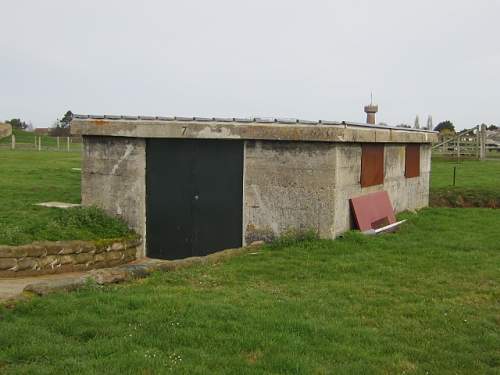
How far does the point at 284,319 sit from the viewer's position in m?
5.94

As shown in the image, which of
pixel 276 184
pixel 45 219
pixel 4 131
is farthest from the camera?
pixel 4 131

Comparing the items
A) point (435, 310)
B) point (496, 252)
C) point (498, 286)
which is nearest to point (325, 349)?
point (435, 310)

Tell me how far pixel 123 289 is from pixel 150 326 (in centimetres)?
157

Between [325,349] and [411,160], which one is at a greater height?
[411,160]

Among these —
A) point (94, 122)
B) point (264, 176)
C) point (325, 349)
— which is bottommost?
point (325, 349)

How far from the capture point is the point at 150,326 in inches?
223

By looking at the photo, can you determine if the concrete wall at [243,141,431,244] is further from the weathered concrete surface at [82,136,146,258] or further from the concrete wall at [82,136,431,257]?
the weathered concrete surface at [82,136,146,258]

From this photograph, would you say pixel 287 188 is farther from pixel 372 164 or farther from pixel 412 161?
pixel 412 161

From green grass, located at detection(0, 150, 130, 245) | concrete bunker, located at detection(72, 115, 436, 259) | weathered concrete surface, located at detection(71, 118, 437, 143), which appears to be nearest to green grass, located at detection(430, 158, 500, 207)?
weathered concrete surface, located at detection(71, 118, 437, 143)

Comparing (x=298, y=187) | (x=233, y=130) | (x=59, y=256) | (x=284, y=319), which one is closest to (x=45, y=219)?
(x=59, y=256)

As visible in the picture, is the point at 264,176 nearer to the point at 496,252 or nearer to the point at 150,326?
the point at 496,252

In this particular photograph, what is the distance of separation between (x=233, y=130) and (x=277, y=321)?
5356 mm

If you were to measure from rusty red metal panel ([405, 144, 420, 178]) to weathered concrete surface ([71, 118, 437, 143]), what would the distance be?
169 centimetres

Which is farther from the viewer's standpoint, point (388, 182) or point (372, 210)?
point (388, 182)
